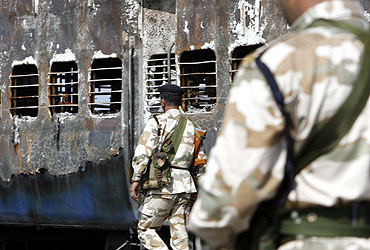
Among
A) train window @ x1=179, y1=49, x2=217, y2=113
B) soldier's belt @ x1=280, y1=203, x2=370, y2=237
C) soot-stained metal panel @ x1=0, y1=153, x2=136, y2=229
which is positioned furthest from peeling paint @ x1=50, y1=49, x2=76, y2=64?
soldier's belt @ x1=280, y1=203, x2=370, y2=237

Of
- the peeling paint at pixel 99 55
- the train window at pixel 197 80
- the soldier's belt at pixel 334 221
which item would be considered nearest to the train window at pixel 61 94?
the peeling paint at pixel 99 55

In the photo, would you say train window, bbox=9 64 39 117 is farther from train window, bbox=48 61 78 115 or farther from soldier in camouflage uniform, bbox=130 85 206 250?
soldier in camouflage uniform, bbox=130 85 206 250

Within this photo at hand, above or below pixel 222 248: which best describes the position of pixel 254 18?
above

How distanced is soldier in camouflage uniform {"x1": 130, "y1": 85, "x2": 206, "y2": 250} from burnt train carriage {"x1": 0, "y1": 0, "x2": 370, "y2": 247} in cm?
69

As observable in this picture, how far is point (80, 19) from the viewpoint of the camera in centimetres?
672

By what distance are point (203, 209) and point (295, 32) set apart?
0.49m

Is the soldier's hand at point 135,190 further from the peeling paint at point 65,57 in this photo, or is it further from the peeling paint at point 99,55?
the peeling paint at point 65,57

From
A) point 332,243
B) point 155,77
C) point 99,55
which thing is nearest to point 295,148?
point 332,243

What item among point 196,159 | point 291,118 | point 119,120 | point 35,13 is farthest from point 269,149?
point 35,13

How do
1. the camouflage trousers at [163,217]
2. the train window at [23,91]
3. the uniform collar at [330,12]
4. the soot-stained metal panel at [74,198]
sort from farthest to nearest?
1. the train window at [23,91]
2. the soot-stained metal panel at [74,198]
3. the camouflage trousers at [163,217]
4. the uniform collar at [330,12]

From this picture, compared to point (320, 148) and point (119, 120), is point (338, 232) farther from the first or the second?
point (119, 120)

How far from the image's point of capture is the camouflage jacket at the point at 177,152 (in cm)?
518

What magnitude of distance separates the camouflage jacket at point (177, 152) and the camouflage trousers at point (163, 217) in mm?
89

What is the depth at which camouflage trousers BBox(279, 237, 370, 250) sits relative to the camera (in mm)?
1527
